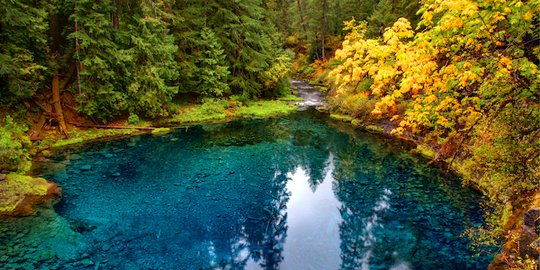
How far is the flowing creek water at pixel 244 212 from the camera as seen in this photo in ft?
28.0

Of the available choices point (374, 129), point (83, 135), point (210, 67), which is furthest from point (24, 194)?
point (374, 129)

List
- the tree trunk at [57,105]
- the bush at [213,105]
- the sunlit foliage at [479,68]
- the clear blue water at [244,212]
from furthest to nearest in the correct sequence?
1. the bush at [213,105]
2. the tree trunk at [57,105]
3. the clear blue water at [244,212]
4. the sunlit foliage at [479,68]

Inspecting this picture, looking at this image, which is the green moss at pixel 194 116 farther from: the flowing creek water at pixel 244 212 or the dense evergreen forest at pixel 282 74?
the flowing creek water at pixel 244 212

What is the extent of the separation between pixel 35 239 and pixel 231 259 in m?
5.76

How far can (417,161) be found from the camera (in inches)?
622

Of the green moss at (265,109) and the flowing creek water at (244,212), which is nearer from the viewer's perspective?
the flowing creek water at (244,212)

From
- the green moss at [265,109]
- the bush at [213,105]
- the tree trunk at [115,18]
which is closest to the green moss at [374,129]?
the green moss at [265,109]

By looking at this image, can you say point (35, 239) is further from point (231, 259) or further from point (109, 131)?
point (109, 131)

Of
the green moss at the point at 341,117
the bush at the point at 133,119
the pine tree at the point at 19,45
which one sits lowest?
the green moss at the point at 341,117

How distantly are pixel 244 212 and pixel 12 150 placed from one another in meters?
9.40

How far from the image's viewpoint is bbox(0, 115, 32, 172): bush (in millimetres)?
11797

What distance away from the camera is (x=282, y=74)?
31297mm

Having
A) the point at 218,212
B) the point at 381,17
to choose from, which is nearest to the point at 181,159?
the point at 218,212

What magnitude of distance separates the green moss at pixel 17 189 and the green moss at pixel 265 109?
52.5 ft
